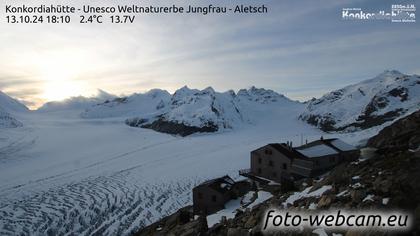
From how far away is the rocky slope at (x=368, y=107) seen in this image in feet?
350

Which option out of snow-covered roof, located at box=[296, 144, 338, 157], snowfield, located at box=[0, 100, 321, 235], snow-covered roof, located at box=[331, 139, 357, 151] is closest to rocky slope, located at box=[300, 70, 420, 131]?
snowfield, located at box=[0, 100, 321, 235]

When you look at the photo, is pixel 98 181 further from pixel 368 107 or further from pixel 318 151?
pixel 368 107

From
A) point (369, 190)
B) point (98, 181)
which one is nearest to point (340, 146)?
point (369, 190)

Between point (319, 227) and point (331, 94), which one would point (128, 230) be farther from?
point (331, 94)

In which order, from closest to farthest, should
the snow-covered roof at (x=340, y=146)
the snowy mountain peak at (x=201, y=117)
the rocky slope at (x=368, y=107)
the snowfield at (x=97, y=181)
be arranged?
1. the snowfield at (x=97, y=181)
2. the snow-covered roof at (x=340, y=146)
3. the rocky slope at (x=368, y=107)
4. the snowy mountain peak at (x=201, y=117)

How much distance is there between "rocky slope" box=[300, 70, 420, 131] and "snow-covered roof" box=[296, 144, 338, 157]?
2759 inches

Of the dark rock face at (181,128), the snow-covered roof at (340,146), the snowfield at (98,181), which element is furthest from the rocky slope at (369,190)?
the dark rock face at (181,128)

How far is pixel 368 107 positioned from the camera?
116m

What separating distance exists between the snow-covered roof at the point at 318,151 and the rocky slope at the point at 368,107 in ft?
230

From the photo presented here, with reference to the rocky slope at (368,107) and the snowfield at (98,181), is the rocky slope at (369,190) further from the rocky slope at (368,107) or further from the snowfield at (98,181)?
the rocky slope at (368,107)

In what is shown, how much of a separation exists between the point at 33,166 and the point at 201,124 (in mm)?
72748

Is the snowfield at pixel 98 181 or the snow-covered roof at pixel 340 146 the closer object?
the snowfield at pixel 98 181

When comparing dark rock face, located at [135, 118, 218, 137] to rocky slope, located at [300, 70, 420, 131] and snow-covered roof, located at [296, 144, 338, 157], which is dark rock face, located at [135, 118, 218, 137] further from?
snow-covered roof, located at [296, 144, 338, 157]

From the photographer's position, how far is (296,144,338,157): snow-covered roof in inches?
1438
